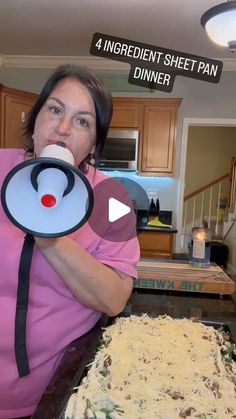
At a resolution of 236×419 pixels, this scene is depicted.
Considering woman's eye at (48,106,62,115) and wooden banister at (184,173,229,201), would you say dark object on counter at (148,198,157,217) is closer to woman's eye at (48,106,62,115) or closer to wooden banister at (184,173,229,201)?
A: wooden banister at (184,173,229,201)

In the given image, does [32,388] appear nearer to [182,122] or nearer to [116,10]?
[116,10]

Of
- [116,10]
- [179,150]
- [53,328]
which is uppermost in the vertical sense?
[116,10]

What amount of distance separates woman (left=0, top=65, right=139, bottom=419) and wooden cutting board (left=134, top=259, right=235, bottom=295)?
0.57m

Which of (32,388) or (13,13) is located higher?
(13,13)

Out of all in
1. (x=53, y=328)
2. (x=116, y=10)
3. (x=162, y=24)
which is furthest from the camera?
(x=162, y=24)

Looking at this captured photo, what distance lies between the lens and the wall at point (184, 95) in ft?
13.0

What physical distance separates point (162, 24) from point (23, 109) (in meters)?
1.57

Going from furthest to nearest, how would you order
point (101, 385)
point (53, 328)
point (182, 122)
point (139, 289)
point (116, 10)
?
point (182, 122) → point (116, 10) → point (139, 289) → point (53, 328) → point (101, 385)

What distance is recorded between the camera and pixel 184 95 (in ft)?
13.2

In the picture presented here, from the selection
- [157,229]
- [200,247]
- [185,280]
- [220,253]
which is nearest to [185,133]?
[157,229]

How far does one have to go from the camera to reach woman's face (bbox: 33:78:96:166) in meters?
0.70

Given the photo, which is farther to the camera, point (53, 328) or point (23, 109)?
point (23, 109)

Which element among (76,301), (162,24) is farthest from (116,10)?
(76,301)

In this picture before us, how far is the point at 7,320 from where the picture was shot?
73 cm
